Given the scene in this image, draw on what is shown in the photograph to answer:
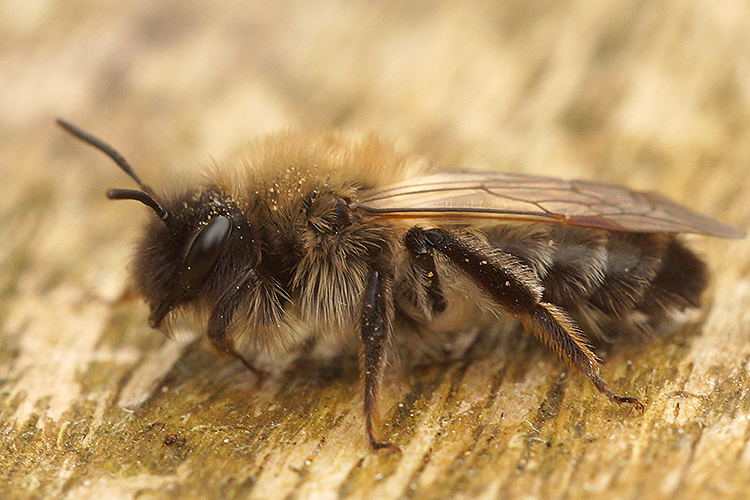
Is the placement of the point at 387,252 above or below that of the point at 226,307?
above

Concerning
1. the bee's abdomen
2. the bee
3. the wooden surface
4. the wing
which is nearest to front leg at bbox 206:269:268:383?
the bee

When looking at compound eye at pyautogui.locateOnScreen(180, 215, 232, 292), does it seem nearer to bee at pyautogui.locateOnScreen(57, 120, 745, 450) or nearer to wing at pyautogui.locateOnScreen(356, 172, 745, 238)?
bee at pyautogui.locateOnScreen(57, 120, 745, 450)

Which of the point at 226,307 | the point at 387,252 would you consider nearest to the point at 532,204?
the point at 387,252

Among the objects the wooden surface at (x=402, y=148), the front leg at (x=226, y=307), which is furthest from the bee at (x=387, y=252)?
the wooden surface at (x=402, y=148)

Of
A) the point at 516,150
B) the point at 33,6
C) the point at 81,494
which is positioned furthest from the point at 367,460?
the point at 33,6

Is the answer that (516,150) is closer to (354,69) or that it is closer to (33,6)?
(354,69)

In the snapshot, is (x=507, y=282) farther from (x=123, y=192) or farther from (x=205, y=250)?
(x=123, y=192)
